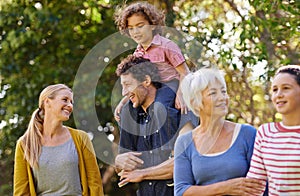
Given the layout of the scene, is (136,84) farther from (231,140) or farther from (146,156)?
(231,140)

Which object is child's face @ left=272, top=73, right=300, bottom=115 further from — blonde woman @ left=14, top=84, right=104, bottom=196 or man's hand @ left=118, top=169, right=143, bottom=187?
blonde woman @ left=14, top=84, right=104, bottom=196

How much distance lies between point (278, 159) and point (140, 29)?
52.8 inches

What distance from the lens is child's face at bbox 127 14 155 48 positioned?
14.0ft

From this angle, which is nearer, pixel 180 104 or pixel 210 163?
pixel 210 163

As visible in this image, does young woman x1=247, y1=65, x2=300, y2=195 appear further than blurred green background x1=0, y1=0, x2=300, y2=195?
No

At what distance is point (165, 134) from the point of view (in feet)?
13.4

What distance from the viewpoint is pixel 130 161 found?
13.6 feet

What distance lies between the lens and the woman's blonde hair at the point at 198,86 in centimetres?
363

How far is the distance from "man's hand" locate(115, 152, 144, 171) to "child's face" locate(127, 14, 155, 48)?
62 centimetres

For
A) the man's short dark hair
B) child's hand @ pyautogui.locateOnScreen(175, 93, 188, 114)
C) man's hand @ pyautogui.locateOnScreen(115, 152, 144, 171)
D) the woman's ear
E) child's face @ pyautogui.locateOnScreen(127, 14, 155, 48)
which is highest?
child's face @ pyautogui.locateOnScreen(127, 14, 155, 48)

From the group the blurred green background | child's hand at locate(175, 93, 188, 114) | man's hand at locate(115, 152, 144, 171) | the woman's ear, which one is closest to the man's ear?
child's hand at locate(175, 93, 188, 114)

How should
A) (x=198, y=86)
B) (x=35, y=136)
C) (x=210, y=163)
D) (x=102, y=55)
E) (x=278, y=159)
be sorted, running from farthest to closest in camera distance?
(x=102, y=55), (x=35, y=136), (x=198, y=86), (x=210, y=163), (x=278, y=159)

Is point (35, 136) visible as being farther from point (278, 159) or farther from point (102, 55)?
point (102, 55)

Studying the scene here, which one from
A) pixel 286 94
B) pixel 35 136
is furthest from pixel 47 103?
pixel 286 94
